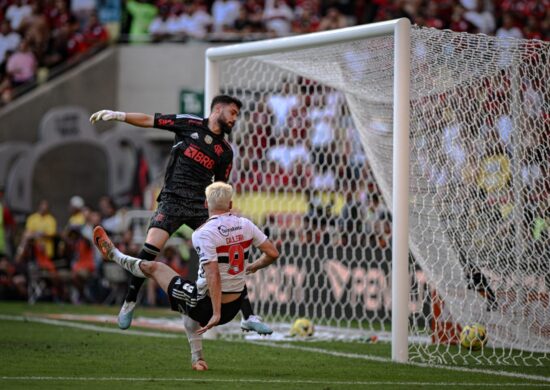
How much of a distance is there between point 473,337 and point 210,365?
2662 millimetres

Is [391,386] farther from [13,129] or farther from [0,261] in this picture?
[13,129]

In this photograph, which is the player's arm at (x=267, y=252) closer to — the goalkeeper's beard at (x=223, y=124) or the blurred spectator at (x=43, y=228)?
the goalkeeper's beard at (x=223, y=124)

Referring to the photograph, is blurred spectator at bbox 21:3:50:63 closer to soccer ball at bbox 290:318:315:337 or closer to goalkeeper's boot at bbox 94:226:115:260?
soccer ball at bbox 290:318:315:337

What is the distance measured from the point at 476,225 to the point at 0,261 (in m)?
12.4

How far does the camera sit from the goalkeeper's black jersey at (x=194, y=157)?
1069 cm

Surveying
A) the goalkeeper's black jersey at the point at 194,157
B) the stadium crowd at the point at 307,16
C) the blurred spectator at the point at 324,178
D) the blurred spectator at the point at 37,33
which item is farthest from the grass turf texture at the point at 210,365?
the blurred spectator at the point at 37,33

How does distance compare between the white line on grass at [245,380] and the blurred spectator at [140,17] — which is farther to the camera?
the blurred spectator at [140,17]

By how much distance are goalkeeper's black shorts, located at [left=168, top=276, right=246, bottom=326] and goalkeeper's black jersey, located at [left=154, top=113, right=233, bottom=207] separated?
5.94ft

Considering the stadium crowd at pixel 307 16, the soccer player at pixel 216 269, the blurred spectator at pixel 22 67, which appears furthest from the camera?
the blurred spectator at pixel 22 67

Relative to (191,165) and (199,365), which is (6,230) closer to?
(191,165)

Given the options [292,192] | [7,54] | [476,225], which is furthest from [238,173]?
[7,54]

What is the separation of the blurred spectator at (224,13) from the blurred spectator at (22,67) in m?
4.38

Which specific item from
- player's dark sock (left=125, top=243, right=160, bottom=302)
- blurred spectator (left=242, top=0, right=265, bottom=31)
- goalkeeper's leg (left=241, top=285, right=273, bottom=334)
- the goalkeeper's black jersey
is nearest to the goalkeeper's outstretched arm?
the goalkeeper's black jersey

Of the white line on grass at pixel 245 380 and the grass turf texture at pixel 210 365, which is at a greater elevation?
the grass turf texture at pixel 210 365
